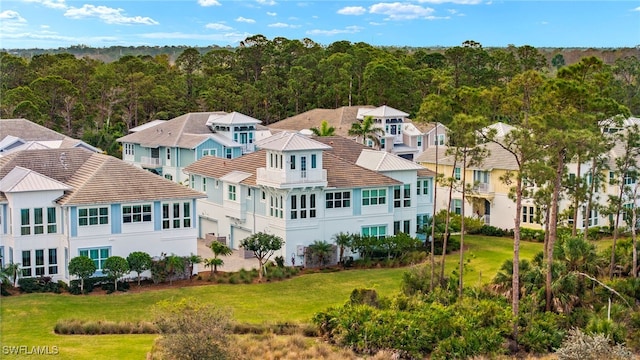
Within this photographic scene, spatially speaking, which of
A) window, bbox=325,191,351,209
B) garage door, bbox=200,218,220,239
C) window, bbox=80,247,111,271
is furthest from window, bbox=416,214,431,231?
window, bbox=80,247,111,271

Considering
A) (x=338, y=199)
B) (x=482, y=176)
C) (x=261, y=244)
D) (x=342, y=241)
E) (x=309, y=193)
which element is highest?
(x=482, y=176)

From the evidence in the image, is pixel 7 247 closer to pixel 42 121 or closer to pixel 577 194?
pixel 577 194

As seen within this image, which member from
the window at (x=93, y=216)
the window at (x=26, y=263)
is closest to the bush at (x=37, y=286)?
the window at (x=26, y=263)

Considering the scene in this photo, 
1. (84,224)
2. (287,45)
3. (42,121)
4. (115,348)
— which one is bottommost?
(115,348)

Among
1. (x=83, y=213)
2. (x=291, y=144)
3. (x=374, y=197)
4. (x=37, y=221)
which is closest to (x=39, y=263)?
(x=37, y=221)

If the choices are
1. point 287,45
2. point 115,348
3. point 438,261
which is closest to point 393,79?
point 287,45

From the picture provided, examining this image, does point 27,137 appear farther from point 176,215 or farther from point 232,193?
point 176,215
